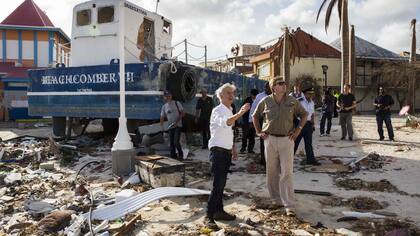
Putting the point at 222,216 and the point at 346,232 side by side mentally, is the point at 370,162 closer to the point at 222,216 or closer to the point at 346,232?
the point at 346,232

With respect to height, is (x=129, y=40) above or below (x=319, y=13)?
below

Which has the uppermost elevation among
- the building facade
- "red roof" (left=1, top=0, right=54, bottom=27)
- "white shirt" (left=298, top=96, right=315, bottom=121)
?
"red roof" (left=1, top=0, right=54, bottom=27)

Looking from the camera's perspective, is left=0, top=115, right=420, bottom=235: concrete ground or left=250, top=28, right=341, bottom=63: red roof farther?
left=250, top=28, right=341, bottom=63: red roof

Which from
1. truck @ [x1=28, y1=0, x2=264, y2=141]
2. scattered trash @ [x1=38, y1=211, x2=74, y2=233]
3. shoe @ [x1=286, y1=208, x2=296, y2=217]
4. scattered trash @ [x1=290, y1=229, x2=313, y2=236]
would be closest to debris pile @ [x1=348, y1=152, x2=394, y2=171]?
shoe @ [x1=286, y1=208, x2=296, y2=217]

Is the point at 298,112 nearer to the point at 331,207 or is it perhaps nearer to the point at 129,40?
the point at 331,207

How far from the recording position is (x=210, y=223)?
475 centimetres

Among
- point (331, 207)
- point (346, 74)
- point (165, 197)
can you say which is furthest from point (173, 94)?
point (346, 74)

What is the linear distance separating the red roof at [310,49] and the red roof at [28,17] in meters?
18.2

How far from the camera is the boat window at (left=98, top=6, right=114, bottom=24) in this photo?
37.9 ft

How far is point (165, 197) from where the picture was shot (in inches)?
229

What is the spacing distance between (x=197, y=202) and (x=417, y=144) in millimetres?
7852

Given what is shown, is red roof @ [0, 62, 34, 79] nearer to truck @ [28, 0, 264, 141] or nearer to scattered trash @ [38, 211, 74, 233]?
truck @ [28, 0, 264, 141]

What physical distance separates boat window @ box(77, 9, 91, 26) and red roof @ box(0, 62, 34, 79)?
432 inches

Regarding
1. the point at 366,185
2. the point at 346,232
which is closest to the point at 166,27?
the point at 366,185
